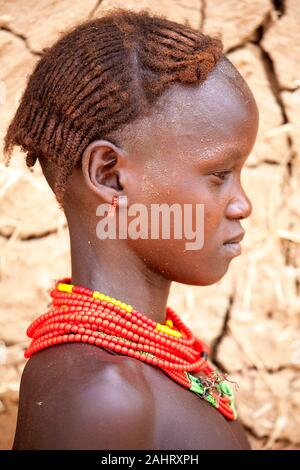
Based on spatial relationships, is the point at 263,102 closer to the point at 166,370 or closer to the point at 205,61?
the point at 205,61

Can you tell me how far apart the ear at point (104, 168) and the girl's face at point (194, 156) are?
0.08 feet

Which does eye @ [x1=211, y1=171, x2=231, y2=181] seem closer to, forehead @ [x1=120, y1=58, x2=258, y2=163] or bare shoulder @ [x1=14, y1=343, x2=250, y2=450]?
forehead @ [x1=120, y1=58, x2=258, y2=163]

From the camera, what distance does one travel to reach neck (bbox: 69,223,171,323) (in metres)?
1.82

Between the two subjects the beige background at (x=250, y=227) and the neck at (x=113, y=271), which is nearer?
the neck at (x=113, y=271)

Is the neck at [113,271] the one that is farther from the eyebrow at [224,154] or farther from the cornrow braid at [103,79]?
the eyebrow at [224,154]

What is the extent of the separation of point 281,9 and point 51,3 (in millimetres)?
871

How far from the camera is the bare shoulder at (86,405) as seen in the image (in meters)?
1.52

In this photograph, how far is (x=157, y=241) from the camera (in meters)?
1.81

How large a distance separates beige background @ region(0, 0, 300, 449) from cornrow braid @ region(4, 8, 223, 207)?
44.7 inches

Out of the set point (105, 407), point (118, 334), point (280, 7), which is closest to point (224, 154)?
point (118, 334)

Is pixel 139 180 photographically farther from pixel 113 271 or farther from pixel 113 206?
pixel 113 271

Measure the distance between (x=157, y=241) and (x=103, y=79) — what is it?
14.9 inches

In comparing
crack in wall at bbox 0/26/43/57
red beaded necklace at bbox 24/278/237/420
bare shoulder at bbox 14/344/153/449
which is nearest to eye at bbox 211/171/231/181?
red beaded necklace at bbox 24/278/237/420

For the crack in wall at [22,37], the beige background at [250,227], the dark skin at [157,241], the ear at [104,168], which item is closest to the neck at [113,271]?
the dark skin at [157,241]
